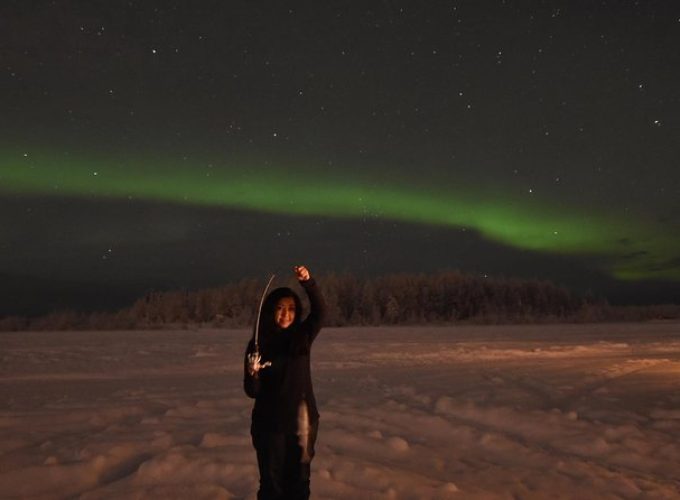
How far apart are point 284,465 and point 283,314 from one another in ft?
3.16

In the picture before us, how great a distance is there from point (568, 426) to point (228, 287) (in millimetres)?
66290

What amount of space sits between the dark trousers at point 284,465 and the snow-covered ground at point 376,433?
1639mm

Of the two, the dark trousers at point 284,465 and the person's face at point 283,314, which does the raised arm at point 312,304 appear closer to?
the person's face at point 283,314

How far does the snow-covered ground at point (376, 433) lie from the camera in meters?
5.89

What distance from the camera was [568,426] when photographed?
8422 mm

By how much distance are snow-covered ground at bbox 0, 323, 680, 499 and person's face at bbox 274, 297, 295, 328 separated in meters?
2.11

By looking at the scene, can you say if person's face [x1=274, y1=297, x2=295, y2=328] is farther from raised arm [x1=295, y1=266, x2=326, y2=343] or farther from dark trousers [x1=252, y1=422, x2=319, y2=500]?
dark trousers [x1=252, y1=422, x2=319, y2=500]

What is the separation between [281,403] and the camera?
4098 mm

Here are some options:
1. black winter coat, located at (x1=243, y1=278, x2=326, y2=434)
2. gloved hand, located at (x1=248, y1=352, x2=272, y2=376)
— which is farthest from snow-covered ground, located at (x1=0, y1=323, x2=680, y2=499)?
gloved hand, located at (x1=248, y1=352, x2=272, y2=376)

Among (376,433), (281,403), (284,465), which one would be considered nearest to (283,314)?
(281,403)

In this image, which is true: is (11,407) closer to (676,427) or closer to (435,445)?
(435,445)

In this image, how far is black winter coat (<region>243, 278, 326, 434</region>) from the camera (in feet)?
13.4

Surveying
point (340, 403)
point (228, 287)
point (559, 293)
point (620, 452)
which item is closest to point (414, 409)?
point (340, 403)

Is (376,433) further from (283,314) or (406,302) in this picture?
(406,302)
